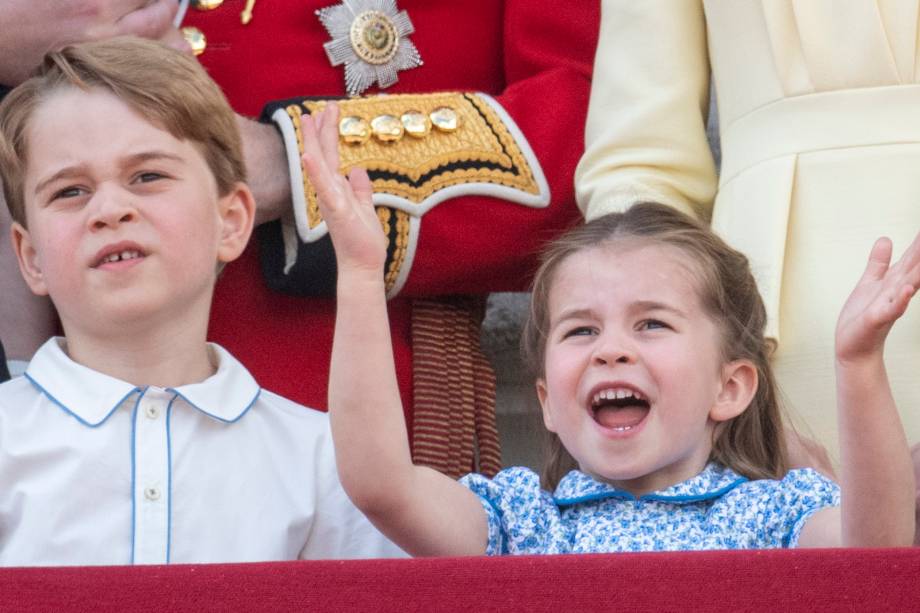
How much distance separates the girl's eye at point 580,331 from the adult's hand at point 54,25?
2.28ft

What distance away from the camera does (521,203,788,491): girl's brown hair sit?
75.8 inches

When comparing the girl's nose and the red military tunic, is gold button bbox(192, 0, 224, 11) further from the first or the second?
the girl's nose

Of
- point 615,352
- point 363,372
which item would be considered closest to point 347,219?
point 363,372

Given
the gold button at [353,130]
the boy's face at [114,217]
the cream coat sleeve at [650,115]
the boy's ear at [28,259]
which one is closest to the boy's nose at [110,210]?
the boy's face at [114,217]

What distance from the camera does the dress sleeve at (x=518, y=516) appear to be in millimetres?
1826

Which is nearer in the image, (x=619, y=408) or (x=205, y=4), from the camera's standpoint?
(x=619, y=408)

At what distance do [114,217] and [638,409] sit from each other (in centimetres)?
59

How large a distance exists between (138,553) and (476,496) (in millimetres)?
350

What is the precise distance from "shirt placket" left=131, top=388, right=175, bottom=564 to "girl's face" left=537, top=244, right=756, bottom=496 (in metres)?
0.41

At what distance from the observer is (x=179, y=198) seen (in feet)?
6.41

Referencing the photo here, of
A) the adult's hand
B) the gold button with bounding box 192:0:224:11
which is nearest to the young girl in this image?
the adult's hand

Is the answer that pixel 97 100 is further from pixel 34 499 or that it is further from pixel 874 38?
pixel 874 38

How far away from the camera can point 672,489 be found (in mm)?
1828

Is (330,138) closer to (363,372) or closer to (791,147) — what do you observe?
(363,372)
